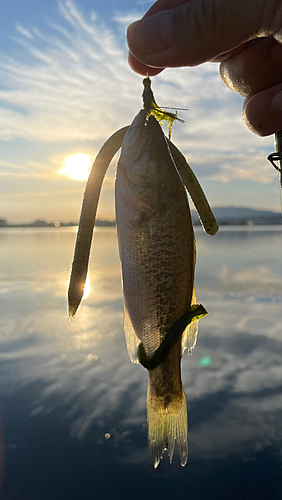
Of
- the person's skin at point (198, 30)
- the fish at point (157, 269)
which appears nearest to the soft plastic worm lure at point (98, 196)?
the fish at point (157, 269)

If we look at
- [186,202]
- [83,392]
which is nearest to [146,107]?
[186,202]

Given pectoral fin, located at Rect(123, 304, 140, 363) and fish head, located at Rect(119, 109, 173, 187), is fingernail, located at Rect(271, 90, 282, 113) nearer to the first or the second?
fish head, located at Rect(119, 109, 173, 187)

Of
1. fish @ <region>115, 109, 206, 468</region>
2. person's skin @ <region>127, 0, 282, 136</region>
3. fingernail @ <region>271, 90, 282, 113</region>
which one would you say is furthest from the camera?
fingernail @ <region>271, 90, 282, 113</region>

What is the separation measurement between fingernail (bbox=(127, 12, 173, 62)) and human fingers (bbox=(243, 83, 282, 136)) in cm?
159

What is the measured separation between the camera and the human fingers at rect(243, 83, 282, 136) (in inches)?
128

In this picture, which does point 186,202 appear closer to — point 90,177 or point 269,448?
point 90,177

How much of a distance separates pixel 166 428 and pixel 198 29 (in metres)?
2.63

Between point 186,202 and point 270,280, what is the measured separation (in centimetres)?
2319

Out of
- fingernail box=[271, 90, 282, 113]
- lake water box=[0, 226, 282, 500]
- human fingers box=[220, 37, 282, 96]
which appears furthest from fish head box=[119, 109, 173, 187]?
lake water box=[0, 226, 282, 500]

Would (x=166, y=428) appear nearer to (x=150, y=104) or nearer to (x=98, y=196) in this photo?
(x=98, y=196)

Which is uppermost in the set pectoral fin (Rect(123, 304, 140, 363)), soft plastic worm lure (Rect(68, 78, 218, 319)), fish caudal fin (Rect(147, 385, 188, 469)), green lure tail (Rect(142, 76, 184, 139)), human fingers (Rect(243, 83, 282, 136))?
human fingers (Rect(243, 83, 282, 136))

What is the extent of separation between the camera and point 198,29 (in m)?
2.16

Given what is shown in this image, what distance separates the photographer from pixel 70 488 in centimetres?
596

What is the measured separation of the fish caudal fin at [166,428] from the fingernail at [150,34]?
2.32 metres
